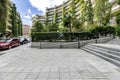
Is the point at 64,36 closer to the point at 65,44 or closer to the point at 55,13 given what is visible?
A: the point at 65,44

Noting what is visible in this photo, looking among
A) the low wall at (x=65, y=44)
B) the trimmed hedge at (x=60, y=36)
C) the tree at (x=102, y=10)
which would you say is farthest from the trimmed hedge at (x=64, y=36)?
the tree at (x=102, y=10)

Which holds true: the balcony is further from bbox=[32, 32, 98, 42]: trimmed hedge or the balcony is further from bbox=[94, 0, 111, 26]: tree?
bbox=[32, 32, 98, 42]: trimmed hedge

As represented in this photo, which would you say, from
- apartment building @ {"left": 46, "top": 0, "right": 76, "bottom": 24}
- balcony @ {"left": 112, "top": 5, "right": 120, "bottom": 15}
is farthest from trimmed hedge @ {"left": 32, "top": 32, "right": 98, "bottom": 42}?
apartment building @ {"left": 46, "top": 0, "right": 76, "bottom": 24}

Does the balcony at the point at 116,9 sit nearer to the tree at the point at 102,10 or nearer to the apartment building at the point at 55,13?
the tree at the point at 102,10

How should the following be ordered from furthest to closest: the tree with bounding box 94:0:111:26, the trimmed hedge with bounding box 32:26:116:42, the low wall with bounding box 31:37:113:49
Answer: the tree with bounding box 94:0:111:26, the trimmed hedge with bounding box 32:26:116:42, the low wall with bounding box 31:37:113:49

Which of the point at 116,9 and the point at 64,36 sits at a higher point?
the point at 116,9

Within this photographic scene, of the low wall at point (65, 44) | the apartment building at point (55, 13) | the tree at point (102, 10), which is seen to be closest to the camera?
the low wall at point (65, 44)

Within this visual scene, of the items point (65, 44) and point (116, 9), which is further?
point (116, 9)

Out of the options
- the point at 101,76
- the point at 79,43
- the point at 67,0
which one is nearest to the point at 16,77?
the point at 101,76

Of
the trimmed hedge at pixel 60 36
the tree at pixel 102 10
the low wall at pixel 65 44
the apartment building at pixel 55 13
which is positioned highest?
the apartment building at pixel 55 13

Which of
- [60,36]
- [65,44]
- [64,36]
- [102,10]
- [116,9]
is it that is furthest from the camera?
[116,9]

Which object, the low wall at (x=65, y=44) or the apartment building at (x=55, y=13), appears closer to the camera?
the low wall at (x=65, y=44)

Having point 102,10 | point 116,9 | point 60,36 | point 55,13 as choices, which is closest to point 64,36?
point 60,36

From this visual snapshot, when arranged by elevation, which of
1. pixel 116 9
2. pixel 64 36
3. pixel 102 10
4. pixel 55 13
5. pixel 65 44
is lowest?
pixel 65 44
